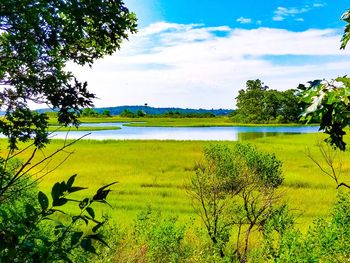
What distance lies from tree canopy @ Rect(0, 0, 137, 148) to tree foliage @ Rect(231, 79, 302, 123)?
116734mm

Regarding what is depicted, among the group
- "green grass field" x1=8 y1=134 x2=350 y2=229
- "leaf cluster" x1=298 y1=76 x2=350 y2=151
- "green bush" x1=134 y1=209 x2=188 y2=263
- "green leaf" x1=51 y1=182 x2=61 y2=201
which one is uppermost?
"leaf cluster" x1=298 y1=76 x2=350 y2=151

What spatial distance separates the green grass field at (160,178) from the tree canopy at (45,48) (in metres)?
8.44

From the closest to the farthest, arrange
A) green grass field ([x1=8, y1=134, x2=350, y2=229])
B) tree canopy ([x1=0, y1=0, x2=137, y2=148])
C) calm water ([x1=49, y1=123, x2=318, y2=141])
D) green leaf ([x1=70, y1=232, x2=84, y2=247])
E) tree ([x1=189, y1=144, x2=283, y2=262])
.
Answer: green leaf ([x1=70, y1=232, x2=84, y2=247]), tree canopy ([x1=0, y1=0, x2=137, y2=148]), tree ([x1=189, y1=144, x2=283, y2=262]), green grass field ([x1=8, y1=134, x2=350, y2=229]), calm water ([x1=49, y1=123, x2=318, y2=141])

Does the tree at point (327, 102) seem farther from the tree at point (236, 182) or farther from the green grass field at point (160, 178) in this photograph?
the tree at point (236, 182)

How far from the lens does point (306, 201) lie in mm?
25234

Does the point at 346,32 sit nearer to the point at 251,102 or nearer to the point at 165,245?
the point at 165,245

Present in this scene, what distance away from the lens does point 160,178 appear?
32719mm

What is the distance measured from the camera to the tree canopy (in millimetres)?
4992

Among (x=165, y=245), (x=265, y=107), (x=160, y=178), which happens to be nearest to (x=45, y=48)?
(x=165, y=245)

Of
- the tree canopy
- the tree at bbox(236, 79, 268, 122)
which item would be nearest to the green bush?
the tree canopy

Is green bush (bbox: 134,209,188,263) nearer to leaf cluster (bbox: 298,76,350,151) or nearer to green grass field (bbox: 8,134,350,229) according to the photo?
green grass field (bbox: 8,134,350,229)

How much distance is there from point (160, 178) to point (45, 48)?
27.5 metres

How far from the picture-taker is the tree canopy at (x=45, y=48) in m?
4.99

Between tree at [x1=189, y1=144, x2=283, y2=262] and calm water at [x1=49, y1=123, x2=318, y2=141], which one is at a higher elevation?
tree at [x1=189, y1=144, x2=283, y2=262]
